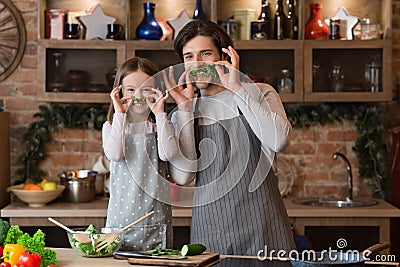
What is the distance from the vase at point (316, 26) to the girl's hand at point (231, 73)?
1.93 m

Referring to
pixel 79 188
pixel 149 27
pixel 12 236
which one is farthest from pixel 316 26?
pixel 12 236

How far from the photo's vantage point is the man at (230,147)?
290 centimetres

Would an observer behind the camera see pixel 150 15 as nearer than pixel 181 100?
No

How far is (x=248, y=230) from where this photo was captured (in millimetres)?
2926

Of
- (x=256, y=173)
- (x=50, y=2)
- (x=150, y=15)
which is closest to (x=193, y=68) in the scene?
(x=256, y=173)

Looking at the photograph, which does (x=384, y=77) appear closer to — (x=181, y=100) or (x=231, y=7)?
(x=231, y=7)

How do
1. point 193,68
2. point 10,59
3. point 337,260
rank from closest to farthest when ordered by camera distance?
point 337,260
point 193,68
point 10,59

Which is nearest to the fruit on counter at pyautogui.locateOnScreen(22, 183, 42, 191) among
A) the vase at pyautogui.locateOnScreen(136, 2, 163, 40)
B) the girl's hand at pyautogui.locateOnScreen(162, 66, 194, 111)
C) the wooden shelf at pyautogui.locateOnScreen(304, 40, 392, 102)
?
the vase at pyautogui.locateOnScreen(136, 2, 163, 40)

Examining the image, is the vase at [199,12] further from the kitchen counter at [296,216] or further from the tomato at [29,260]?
the tomato at [29,260]

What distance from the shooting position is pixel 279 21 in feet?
15.6

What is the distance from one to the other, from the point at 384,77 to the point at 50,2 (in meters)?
2.11

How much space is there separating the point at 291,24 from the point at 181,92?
6.45ft

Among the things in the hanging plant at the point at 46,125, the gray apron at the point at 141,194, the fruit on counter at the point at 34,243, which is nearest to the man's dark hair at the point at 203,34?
the gray apron at the point at 141,194

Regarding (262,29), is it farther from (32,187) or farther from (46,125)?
(32,187)
